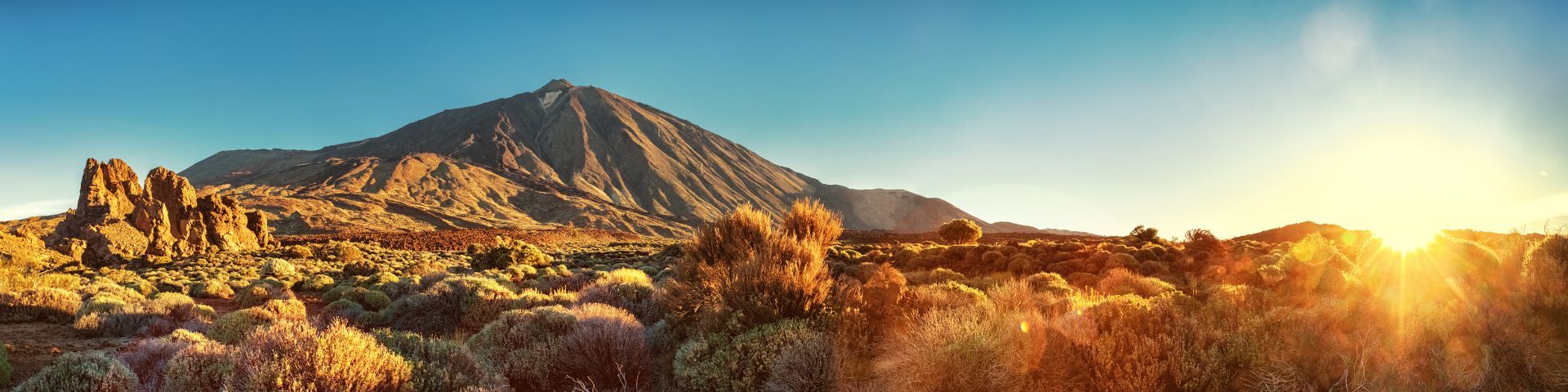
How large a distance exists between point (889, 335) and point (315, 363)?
5412 millimetres

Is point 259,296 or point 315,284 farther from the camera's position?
point 315,284

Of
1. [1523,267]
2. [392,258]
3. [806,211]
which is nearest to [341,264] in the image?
[392,258]

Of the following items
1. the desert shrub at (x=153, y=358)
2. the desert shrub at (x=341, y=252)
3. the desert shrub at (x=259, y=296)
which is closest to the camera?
the desert shrub at (x=153, y=358)

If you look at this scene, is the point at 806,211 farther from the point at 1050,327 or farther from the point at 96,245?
the point at 96,245

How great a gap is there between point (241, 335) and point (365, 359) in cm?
596

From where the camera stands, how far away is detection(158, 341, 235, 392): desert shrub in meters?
4.87

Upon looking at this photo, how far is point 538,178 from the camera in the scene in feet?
383

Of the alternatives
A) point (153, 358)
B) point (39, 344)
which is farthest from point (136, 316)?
point (153, 358)

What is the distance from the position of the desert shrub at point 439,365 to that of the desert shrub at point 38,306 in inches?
363

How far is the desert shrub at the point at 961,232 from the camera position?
32969mm

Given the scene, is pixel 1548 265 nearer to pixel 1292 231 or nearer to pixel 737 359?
pixel 737 359

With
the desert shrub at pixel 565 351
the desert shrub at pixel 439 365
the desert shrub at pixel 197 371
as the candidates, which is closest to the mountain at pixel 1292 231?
the desert shrub at pixel 565 351

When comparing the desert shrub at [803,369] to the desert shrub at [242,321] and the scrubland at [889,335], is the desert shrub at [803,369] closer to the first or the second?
the scrubland at [889,335]

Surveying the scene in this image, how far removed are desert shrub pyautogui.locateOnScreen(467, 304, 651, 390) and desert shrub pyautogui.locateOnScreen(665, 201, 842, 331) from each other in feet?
3.16
